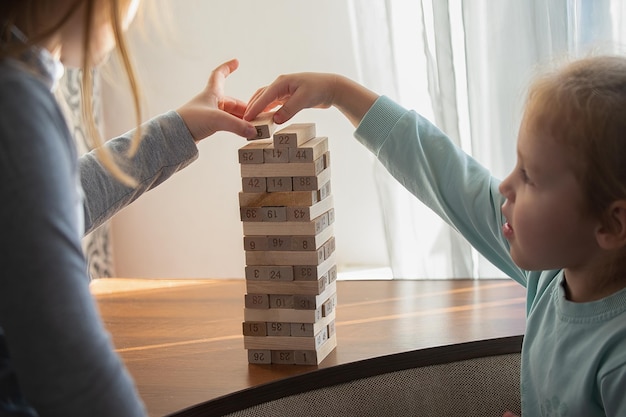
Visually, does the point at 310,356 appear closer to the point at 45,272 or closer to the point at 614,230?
the point at 614,230

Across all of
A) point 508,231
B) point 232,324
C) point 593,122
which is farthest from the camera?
point 232,324

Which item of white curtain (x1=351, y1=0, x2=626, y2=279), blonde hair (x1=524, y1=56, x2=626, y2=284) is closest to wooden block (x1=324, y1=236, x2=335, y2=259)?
blonde hair (x1=524, y1=56, x2=626, y2=284)

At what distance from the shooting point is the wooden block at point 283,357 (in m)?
1.27

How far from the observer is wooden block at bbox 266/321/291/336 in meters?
1.26

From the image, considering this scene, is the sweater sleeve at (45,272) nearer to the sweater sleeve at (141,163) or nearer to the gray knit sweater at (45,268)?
the gray knit sweater at (45,268)

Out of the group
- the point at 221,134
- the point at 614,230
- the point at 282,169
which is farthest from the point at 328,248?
the point at 221,134

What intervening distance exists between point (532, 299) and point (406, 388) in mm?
232

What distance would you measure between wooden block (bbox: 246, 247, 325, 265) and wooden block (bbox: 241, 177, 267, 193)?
0.29 ft

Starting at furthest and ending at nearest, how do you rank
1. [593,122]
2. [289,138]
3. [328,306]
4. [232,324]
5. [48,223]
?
1. [232,324]
2. [328,306]
3. [289,138]
4. [593,122]
5. [48,223]

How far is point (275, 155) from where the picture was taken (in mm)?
1202

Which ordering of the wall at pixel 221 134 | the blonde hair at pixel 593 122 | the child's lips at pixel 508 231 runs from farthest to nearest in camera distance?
the wall at pixel 221 134, the child's lips at pixel 508 231, the blonde hair at pixel 593 122

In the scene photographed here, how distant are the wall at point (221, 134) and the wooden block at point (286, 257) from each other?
1.22m

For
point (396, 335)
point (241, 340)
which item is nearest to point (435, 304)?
point (396, 335)

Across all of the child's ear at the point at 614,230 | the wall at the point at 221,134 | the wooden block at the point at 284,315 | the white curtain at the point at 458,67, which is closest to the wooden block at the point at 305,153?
the wooden block at the point at 284,315
